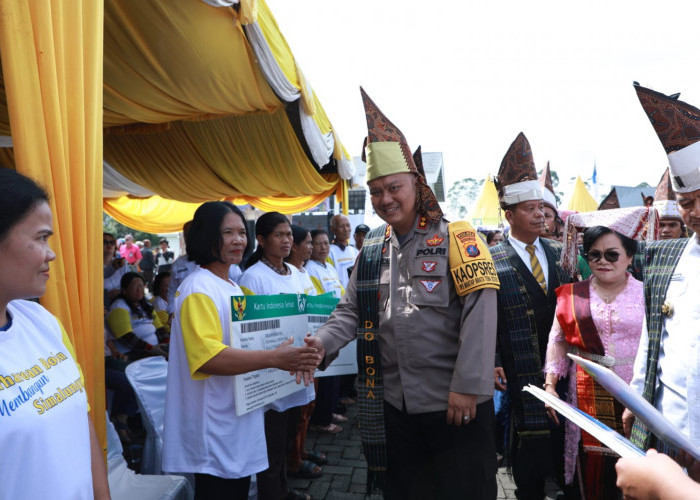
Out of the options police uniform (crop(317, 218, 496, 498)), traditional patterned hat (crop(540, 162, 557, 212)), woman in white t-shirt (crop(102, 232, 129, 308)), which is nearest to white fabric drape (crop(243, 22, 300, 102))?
police uniform (crop(317, 218, 496, 498))

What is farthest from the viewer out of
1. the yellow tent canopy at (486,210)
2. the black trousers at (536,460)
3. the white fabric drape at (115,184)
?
the yellow tent canopy at (486,210)

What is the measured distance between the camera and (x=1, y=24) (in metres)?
1.30

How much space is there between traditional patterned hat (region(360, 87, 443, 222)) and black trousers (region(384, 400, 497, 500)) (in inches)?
37.6

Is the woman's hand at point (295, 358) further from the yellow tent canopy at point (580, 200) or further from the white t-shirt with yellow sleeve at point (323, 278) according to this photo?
the yellow tent canopy at point (580, 200)

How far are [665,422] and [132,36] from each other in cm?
354

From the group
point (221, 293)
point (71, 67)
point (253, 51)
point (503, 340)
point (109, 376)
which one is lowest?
point (109, 376)

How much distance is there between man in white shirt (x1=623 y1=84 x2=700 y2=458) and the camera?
159 centimetres

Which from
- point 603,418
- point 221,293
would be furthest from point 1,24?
point 603,418

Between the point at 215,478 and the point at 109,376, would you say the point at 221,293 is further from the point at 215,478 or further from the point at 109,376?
the point at 109,376

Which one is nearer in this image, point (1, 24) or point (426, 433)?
point (1, 24)

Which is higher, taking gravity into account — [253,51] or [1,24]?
[253,51]

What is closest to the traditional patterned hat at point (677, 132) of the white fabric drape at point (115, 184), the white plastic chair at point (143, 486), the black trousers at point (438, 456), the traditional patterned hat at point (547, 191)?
the black trousers at point (438, 456)

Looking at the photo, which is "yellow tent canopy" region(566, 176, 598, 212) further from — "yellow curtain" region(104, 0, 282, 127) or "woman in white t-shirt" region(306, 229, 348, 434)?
"yellow curtain" region(104, 0, 282, 127)

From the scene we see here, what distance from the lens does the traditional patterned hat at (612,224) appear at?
8.68 feet
